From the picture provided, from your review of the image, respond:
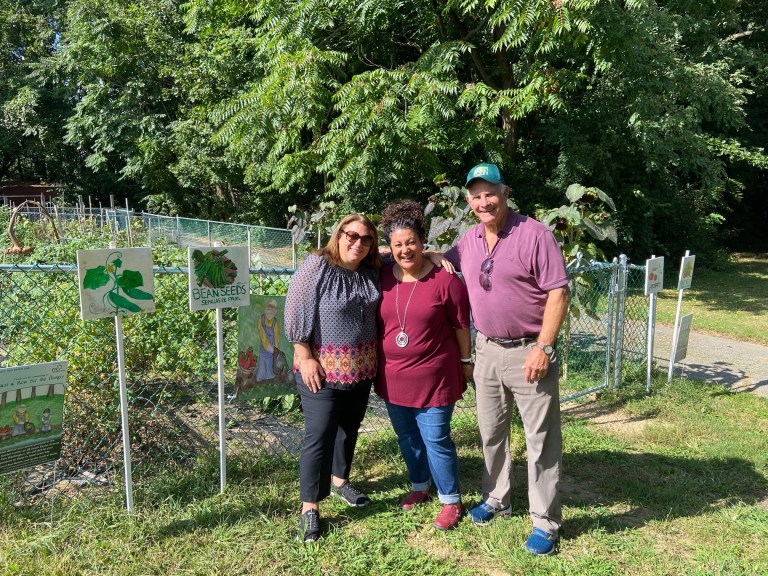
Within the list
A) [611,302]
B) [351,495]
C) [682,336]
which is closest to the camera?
[351,495]

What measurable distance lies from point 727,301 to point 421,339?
11167 mm

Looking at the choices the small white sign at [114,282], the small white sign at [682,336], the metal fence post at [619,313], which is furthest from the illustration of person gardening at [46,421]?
the small white sign at [682,336]

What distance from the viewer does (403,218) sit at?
2.78 meters

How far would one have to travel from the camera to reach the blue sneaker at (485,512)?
3025 mm

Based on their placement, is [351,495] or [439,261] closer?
[439,261]

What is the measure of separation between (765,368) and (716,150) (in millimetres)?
9996

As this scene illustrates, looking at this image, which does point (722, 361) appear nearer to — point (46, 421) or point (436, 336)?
point (436, 336)

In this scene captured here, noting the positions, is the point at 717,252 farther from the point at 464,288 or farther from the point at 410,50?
the point at 464,288

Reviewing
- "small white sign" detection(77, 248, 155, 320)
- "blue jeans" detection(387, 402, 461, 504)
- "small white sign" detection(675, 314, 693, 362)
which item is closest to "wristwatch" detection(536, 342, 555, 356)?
"blue jeans" detection(387, 402, 461, 504)

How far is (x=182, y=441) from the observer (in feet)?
12.2

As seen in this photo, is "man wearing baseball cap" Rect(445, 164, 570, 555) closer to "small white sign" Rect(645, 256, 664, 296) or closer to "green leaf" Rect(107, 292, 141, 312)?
"green leaf" Rect(107, 292, 141, 312)

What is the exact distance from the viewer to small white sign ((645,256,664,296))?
203 inches

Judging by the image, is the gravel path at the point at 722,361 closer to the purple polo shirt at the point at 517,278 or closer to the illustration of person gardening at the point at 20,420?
the purple polo shirt at the point at 517,278

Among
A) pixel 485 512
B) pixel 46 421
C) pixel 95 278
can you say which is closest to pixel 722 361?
pixel 485 512
